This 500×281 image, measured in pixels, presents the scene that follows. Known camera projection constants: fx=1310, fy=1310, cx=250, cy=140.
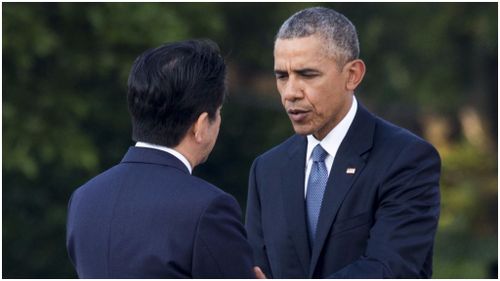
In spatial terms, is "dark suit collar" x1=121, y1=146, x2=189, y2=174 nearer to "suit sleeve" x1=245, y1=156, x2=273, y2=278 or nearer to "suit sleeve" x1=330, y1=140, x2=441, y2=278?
"suit sleeve" x1=330, y1=140, x2=441, y2=278

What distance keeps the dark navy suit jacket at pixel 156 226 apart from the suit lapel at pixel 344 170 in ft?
2.28

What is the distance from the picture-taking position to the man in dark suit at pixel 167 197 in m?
3.96

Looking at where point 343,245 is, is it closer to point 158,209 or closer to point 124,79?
point 158,209

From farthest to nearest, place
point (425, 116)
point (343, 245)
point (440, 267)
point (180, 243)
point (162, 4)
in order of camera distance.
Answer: point (425, 116) → point (440, 267) → point (162, 4) → point (343, 245) → point (180, 243)

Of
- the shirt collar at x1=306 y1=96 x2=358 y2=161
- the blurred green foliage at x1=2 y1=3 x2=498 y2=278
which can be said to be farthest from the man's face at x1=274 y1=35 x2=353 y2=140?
the blurred green foliage at x1=2 y1=3 x2=498 y2=278

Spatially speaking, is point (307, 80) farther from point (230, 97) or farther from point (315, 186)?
point (230, 97)

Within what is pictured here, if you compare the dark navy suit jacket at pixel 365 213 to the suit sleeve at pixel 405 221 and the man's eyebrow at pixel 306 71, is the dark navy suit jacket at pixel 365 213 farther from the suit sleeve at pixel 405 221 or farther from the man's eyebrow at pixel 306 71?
the man's eyebrow at pixel 306 71

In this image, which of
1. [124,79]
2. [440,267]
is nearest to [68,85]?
[124,79]

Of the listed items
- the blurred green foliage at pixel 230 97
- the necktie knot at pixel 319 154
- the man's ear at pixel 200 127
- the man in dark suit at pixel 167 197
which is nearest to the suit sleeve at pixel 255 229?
the necktie knot at pixel 319 154

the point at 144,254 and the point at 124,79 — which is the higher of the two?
the point at 144,254

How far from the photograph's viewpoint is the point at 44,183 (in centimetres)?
1548

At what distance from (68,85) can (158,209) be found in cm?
1039

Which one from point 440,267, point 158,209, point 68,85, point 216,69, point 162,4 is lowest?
point 440,267

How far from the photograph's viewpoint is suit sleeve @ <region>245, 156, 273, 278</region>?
4957 mm
